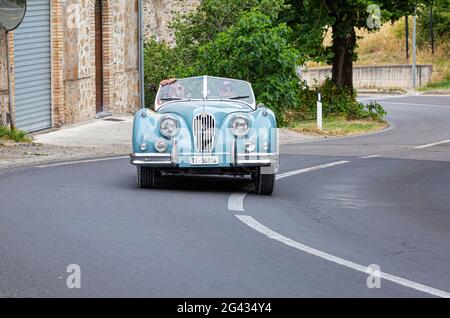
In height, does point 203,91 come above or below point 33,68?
below

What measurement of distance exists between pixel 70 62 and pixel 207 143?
→ 13461 mm

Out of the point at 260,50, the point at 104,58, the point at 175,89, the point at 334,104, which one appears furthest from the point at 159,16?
the point at 175,89

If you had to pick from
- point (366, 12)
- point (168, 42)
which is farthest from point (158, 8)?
point (366, 12)

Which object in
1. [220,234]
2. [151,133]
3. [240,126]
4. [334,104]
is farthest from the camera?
[334,104]

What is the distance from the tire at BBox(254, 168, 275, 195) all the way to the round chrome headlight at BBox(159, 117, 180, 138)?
4.07ft

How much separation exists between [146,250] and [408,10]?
2941cm

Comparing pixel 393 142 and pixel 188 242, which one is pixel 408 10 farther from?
pixel 188 242

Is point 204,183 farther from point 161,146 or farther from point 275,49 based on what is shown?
point 275,49

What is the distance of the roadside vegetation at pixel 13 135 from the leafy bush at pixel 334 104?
1570 centimetres

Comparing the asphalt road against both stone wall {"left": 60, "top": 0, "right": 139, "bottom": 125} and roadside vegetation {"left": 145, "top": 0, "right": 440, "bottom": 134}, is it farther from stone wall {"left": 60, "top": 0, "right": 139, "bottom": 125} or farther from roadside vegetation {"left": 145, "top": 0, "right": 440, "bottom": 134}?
roadside vegetation {"left": 145, "top": 0, "right": 440, "bottom": 134}

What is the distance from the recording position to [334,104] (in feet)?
126
